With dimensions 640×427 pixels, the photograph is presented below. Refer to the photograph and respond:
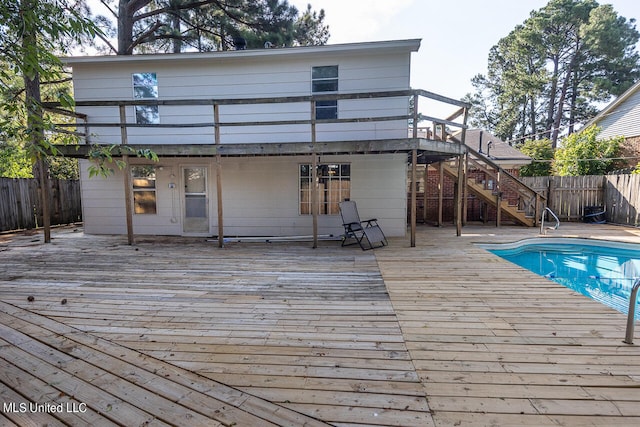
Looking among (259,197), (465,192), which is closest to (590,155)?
(465,192)

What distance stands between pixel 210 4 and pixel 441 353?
13151 millimetres

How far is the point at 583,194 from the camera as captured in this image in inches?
424

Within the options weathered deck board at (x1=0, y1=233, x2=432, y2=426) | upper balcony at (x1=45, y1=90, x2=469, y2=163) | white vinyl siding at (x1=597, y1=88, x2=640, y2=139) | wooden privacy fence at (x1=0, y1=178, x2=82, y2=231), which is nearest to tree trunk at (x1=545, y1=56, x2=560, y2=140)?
white vinyl siding at (x1=597, y1=88, x2=640, y2=139)

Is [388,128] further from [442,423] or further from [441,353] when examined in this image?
[442,423]

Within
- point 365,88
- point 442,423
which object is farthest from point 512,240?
point 442,423

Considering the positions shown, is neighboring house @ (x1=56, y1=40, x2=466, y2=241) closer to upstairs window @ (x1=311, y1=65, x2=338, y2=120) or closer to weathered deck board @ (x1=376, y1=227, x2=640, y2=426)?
upstairs window @ (x1=311, y1=65, x2=338, y2=120)

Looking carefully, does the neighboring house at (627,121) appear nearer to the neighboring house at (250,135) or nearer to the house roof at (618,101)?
the house roof at (618,101)

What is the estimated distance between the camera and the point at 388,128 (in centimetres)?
748

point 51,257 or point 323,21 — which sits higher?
point 323,21

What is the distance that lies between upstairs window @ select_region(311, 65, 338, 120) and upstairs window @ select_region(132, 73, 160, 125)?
13.4ft

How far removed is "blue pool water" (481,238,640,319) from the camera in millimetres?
5172

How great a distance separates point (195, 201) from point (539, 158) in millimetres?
19055

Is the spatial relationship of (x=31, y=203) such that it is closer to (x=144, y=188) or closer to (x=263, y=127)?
(x=144, y=188)

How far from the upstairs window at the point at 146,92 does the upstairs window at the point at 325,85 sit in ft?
13.4
